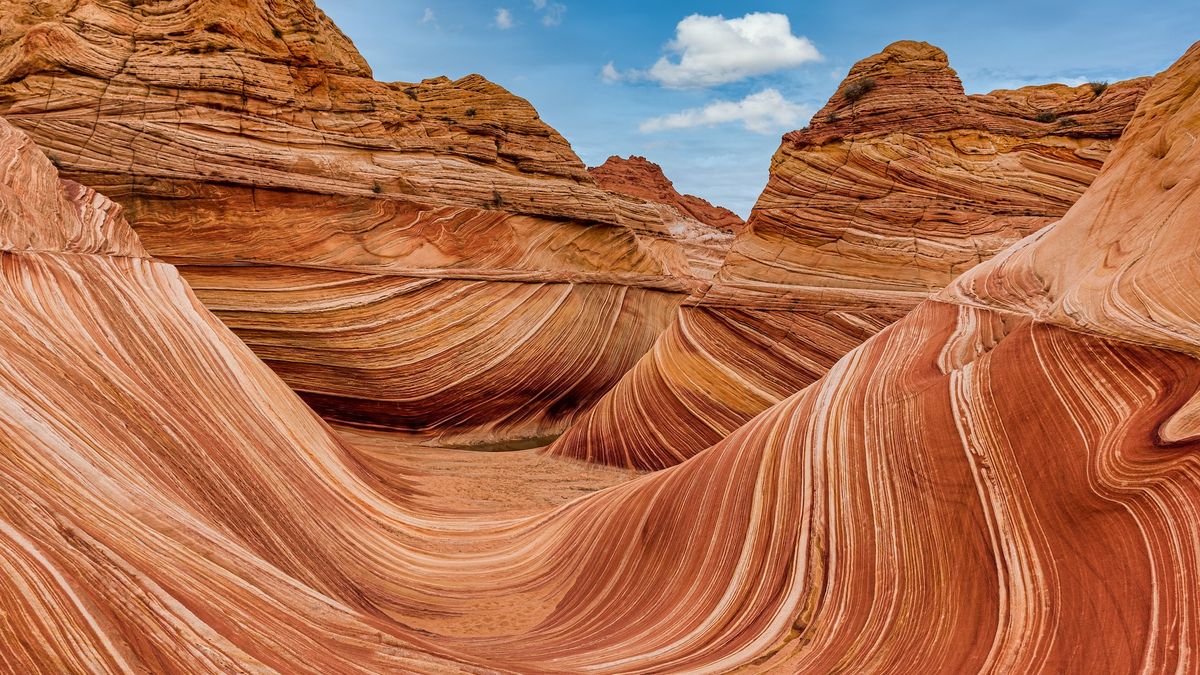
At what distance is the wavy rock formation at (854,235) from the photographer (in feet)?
30.8

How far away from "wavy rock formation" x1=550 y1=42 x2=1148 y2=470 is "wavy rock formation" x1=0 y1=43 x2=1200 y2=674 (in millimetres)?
3572

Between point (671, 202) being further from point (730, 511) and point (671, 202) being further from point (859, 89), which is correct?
point (730, 511)

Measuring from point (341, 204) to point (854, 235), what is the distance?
7.69m

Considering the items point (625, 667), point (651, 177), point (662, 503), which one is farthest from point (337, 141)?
point (651, 177)

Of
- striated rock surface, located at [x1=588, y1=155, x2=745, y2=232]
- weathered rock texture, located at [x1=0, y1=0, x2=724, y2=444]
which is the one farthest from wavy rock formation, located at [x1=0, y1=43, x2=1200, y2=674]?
striated rock surface, located at [x1=588, y1=155, x2=745, y2=232]

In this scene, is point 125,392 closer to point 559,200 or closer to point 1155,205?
point 1155,205

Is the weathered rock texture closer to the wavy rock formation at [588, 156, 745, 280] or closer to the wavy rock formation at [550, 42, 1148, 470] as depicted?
the wavy rock formation at [550, 42, 1148, 470]

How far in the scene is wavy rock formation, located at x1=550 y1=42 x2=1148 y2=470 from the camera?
370 inches

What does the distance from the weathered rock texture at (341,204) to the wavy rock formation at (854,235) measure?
2.38 m

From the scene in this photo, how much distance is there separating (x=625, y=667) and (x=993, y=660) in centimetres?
147

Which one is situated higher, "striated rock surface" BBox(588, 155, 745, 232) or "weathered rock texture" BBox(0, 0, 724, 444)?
"striated rock surface" BBox(588, 155, 745, 232)

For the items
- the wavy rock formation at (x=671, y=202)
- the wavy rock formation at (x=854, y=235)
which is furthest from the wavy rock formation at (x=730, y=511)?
the wavy rock formation at (x=671, y=202)

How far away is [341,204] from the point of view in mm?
11688

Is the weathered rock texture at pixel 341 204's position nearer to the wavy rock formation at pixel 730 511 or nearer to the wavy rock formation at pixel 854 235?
the wavy rock formation at pixel 854 235
